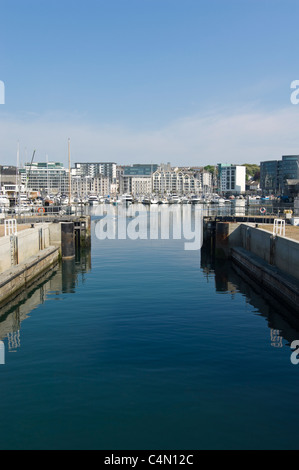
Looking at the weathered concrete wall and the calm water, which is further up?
the weathered concrete wall

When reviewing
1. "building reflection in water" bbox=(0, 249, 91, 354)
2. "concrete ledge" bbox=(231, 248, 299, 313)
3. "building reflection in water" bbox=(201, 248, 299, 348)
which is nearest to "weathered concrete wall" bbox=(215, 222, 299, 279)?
"concrete ledge" bbox=(231, 248, 299, 313)

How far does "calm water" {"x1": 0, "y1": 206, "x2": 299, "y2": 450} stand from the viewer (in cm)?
1057

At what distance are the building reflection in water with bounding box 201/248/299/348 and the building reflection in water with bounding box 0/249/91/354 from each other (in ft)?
34.1

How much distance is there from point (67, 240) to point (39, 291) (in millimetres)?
14491

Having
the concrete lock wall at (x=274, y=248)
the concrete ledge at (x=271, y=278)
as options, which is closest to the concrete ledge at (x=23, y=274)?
the concrete ledge at (x=271, y=278)

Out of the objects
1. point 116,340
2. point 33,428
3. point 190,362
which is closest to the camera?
point 33,428

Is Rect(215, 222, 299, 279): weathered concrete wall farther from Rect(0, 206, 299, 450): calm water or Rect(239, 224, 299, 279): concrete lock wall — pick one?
Rect(0, 206, 299, 450): calm water

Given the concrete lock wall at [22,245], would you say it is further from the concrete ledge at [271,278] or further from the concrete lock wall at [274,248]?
the concrete lock wall at [274,248]

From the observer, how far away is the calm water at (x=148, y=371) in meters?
10.6

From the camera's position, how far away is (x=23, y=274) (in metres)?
27.7
